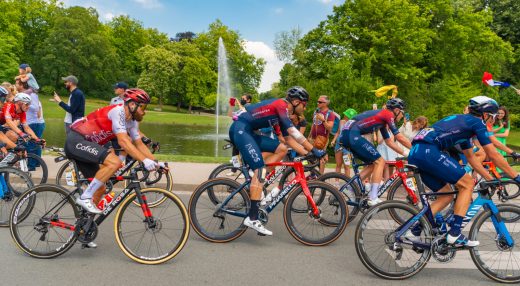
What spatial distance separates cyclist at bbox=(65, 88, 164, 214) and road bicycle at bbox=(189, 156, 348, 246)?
110cm

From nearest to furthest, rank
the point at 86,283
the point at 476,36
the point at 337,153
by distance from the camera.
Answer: the point at 86,283 < the point at 337,153 < the point at 476,36

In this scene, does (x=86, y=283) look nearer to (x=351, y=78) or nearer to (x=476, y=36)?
(x=351, y=78)

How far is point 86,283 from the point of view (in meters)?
4.05

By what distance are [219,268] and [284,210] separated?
1.25 meters

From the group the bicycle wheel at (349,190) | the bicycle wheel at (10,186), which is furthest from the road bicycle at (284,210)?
the bicycle wheel at (10,186)

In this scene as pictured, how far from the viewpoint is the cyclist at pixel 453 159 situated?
452cm

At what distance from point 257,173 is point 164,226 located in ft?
4.59

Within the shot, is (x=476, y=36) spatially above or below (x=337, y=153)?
above

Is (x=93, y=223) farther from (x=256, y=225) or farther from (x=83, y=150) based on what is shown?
(x=256, y=225)

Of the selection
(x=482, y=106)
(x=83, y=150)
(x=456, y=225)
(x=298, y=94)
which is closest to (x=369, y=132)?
(x=298, y=94)

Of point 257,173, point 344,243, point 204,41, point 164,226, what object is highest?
point 204,41

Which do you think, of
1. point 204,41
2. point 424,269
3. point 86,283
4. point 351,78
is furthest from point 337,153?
point 204,41

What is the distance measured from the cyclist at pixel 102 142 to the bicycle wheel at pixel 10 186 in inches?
48.9

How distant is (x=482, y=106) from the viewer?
4.60 m
